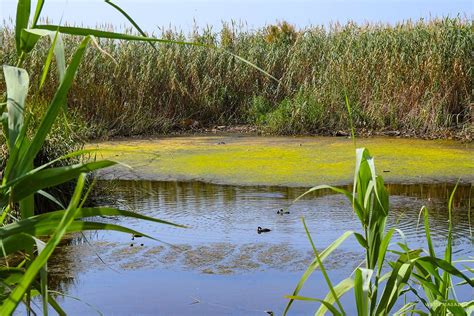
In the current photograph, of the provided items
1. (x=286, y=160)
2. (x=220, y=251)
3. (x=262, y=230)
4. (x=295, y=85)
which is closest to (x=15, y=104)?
(x=220, y=251)

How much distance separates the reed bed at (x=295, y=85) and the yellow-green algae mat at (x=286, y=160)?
63cm

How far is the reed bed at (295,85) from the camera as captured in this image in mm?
10172

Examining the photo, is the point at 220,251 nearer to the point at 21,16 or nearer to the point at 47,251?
the point at 21,16

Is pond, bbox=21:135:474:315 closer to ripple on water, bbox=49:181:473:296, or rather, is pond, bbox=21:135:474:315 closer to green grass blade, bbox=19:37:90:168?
ripple on water, bbox=49:181:473:296

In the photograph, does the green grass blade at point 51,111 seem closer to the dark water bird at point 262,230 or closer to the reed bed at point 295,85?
the dark water bird at point 262,230

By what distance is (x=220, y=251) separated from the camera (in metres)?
4.55

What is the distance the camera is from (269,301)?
3.57 m

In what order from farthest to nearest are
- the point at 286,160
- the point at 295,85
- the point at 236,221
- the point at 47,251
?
the point at 295,85, the point at 286,160, the point at 236,221, the point at 47,251

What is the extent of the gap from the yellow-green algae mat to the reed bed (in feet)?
2.05

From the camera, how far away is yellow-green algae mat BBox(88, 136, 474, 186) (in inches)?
285

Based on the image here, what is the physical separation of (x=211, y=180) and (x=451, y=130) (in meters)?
3.95

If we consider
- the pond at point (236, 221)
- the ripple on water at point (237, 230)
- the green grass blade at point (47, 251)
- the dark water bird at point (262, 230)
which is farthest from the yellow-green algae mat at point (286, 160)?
the green grass blade at point (47, 251)

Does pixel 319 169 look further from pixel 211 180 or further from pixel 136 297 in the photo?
pixel 136 297

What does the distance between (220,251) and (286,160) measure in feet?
12.2
